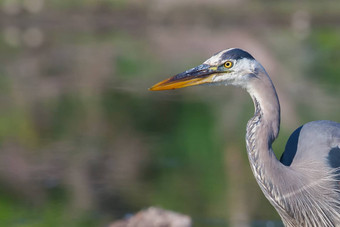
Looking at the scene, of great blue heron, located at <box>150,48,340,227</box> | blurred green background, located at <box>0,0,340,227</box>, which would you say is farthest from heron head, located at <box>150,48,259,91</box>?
blurred green background, located at <box>0,0,340,227</box>

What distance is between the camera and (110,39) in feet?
63.2

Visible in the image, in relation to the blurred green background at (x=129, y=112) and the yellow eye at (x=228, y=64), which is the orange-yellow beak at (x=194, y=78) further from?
the blurred green background at (x=129, y=112)

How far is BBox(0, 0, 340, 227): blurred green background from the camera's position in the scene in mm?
6684

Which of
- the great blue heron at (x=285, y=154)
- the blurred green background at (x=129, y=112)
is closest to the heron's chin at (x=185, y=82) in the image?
the great blue heron at (x=285, y=154)

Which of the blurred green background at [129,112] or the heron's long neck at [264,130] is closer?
the heron's long neck at [264,130]

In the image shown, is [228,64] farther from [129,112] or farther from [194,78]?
[129,112]

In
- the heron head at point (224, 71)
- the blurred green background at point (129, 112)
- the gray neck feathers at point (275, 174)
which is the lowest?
the gray neck feathers at point (275, 174)

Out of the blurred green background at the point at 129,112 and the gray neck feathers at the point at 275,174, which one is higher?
the blurred green background at the point at 129,112

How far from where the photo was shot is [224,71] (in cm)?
393

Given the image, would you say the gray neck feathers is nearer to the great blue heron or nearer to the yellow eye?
the great blue heron

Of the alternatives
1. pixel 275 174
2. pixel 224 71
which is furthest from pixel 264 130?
pixel 224 71

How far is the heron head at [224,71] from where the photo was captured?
391 centimetres

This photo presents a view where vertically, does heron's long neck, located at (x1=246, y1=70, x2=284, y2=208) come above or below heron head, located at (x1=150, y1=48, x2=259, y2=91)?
below

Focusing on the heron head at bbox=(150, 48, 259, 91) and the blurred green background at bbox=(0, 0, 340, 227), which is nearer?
the heron head at bbox=(150, 48, 259, 91)
